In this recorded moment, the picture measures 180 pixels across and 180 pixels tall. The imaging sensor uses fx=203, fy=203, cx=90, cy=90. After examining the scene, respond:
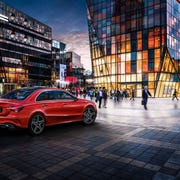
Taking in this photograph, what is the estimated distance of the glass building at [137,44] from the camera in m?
42.1

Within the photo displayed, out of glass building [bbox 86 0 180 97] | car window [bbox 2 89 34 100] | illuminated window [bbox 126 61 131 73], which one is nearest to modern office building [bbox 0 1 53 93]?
glass building [bbox 86 0 180 97]

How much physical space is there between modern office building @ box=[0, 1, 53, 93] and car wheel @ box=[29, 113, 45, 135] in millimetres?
60096

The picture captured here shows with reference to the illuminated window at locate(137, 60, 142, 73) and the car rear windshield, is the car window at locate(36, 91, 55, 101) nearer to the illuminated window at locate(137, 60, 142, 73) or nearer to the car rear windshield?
the car rear windshield

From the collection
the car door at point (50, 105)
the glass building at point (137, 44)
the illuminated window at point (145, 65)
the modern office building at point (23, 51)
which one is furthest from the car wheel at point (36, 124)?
the modern office building at point (23, 51)

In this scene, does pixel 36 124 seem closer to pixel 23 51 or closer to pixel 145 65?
pixel 145 65

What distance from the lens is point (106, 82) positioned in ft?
163

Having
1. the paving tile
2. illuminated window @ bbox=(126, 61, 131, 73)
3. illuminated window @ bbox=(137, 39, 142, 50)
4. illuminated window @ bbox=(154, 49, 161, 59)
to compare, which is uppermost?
illuminated window @ bbox=(137, 39, 142, 50)

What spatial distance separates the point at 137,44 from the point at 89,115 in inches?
1542

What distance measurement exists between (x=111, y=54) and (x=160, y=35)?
462 inches

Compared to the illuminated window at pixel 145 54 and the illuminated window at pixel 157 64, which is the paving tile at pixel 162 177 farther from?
the illuminated window at pixel 145 54

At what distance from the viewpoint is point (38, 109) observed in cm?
693

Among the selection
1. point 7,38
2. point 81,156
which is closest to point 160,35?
point 81,156

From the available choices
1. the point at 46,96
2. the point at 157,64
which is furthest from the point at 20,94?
the point at 157,64

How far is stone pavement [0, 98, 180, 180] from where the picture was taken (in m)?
3.77
